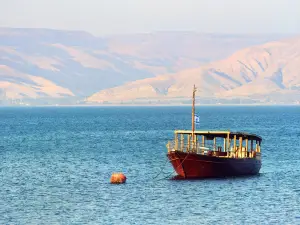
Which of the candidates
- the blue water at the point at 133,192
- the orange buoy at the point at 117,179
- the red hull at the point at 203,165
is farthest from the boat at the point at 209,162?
the orange buoy at the point at 117,179

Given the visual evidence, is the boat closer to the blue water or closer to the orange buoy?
the blue water

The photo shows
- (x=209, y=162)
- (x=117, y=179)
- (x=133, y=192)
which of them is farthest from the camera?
(x=209, y=162)

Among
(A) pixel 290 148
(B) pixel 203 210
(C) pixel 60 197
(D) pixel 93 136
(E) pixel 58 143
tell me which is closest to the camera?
(B) pixel 203 210

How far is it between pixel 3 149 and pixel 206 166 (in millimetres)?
53726

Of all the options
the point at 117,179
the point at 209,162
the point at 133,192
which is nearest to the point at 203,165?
the point at 209,162

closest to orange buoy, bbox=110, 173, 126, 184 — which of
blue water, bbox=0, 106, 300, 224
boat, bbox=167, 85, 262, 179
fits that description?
blue water, bbox=0, 106, 300, 224

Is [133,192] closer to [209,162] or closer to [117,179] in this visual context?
[117,179]

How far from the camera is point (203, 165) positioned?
8650 centimetres

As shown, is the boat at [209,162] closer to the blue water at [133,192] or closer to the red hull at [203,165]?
the red hull at [203,165]

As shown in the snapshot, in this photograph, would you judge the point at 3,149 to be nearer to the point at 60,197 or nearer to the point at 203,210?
the point at 60,197

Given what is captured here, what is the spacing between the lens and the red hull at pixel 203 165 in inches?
3381

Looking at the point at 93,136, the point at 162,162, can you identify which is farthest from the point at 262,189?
the point at 93,136

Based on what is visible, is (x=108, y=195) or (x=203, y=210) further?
(x=108, y=195)

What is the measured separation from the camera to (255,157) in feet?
301
